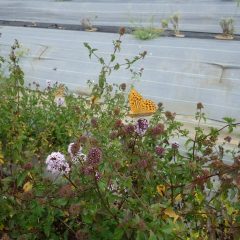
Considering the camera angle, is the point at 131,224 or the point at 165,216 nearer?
the point at 131,224

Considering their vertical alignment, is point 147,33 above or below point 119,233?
above

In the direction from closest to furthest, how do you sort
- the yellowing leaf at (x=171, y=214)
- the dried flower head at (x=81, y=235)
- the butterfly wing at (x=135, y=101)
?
the dried flower head at (x=81, y=235), the yellowing leaf at (x=171, y=214), the butterfly wing at (x=135, y=101)

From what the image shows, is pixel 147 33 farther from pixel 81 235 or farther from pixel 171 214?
pixel 81 235

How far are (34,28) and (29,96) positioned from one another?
8.09 feet

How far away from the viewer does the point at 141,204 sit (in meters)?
1.33

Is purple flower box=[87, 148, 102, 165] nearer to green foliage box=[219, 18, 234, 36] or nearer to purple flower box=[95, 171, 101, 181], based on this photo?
purple flower box=[95, 171, 101, 181]

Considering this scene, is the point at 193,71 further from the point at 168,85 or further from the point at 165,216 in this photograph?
the point at 165,216

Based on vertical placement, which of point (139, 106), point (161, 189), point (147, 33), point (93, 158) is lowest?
point (161, 189)

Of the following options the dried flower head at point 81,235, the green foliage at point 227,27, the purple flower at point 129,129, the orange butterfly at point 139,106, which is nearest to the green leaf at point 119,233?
the dried flower head at point 81,235

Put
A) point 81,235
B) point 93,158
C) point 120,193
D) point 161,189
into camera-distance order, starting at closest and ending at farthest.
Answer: point 93,158, point 81,235, point 120,193, point 161,189

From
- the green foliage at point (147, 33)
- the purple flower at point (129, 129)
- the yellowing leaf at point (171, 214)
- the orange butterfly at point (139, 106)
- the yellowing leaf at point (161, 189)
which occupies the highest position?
the green foliage at point (147, 33)

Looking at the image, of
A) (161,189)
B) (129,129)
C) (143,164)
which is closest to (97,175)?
(143,164)

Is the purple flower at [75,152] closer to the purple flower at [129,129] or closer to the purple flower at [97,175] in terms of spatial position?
the purple flower at [97,175]

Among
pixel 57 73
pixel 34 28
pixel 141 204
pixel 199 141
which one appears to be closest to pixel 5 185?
pixel 141 204
